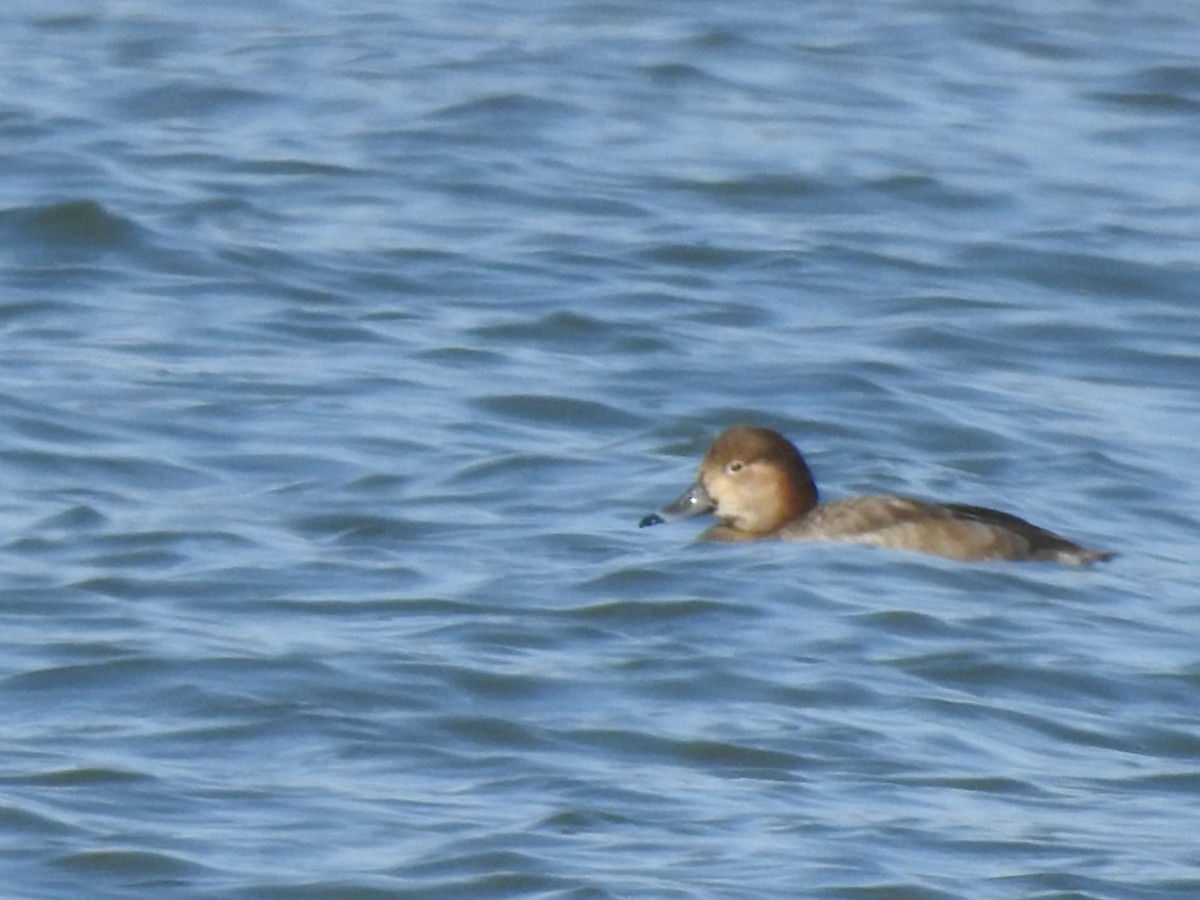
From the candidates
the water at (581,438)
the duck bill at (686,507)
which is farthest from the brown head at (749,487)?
the water at (581,438)

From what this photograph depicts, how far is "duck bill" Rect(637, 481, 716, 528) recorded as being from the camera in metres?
9.59

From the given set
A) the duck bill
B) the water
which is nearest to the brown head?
the duck bill

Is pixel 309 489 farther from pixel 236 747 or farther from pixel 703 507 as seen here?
pixel 236 747

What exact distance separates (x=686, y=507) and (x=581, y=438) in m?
0.88

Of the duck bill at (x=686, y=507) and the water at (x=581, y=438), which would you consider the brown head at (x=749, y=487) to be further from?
the water at (x=581, y=438)

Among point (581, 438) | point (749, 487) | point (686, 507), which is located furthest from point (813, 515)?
point (581, 438)

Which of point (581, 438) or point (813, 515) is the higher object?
point (581, 438)

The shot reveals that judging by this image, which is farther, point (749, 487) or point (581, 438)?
point (581, 438)

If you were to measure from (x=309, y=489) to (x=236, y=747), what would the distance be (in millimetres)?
2654

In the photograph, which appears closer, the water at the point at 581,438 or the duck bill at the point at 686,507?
the water at the point at 581,438

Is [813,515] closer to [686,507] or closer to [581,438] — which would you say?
[686,507]

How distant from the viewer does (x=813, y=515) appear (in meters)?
9.77

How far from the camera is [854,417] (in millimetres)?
10977

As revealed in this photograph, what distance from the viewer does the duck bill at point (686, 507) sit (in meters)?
9.59
